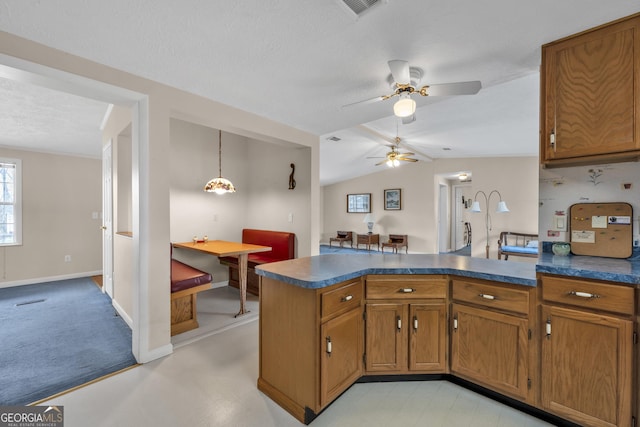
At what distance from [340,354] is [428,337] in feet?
2.15

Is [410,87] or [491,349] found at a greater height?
[410,87]

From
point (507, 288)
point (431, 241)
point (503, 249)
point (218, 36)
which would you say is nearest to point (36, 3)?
point (218, 36)

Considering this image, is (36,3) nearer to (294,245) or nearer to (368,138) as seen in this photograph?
(294,245)

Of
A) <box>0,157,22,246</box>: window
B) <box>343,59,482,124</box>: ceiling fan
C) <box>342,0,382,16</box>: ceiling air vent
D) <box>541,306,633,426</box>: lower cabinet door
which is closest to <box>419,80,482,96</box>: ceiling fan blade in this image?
<box>343,59,482,124</box>: ceiling fan

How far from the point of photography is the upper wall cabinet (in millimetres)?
1598

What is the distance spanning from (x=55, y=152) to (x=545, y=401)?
7.11 meters

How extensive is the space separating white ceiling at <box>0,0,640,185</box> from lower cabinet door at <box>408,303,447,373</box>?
70.5 inches

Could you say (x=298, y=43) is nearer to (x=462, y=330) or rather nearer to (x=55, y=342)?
(x=462, y=330)

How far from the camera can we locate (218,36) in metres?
1.75

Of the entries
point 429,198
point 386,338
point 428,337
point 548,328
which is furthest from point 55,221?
point 429,198

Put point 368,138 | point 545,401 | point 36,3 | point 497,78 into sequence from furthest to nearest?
1. point 368,138
2. point 497,78
3. point 545,401
4. point 36,3

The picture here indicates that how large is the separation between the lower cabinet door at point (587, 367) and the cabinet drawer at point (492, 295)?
12cm

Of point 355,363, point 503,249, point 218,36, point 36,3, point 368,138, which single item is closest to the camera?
point 36,3

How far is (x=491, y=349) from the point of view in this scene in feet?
5.86
